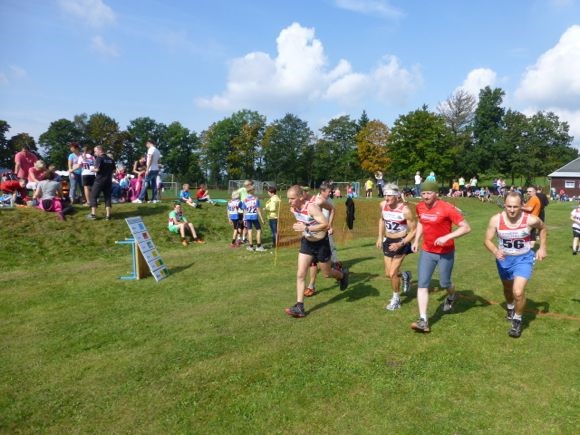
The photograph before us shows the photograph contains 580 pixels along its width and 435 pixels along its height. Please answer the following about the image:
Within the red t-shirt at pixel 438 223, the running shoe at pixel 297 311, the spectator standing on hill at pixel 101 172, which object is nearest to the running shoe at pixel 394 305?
the red t-shirt at pixel 438 223

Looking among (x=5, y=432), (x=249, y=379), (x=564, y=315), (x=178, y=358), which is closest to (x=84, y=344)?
(x=178, y=358)

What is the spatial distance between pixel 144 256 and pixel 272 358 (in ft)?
15.7

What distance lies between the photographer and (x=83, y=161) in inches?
534

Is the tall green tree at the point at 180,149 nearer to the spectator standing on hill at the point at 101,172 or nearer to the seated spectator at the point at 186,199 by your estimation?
the seated spectator at the point at 186,199

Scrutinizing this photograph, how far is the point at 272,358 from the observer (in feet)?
16.4

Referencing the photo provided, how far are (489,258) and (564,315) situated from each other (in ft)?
16.2

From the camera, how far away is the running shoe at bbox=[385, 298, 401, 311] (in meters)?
6.79

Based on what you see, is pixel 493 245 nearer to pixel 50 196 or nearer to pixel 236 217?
pixel 236 217

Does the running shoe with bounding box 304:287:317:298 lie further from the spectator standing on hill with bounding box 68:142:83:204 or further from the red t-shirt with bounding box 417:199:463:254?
the spectator standing on hill with bounding box 68:142:83:204

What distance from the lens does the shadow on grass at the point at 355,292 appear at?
723cm

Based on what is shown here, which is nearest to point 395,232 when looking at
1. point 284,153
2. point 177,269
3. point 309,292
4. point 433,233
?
point 433,233

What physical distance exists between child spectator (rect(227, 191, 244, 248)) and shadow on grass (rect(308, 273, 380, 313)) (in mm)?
5147

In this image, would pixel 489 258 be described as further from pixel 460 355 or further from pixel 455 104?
pixel 455 104

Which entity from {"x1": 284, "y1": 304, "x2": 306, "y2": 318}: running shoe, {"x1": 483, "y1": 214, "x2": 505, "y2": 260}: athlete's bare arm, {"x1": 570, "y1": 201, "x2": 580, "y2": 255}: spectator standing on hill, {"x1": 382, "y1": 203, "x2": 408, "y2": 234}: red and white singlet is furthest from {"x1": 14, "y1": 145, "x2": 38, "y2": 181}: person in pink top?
{"x1": 570, "y1": 201, "x2": 580, "y2": 255}: spectator standing on hill
